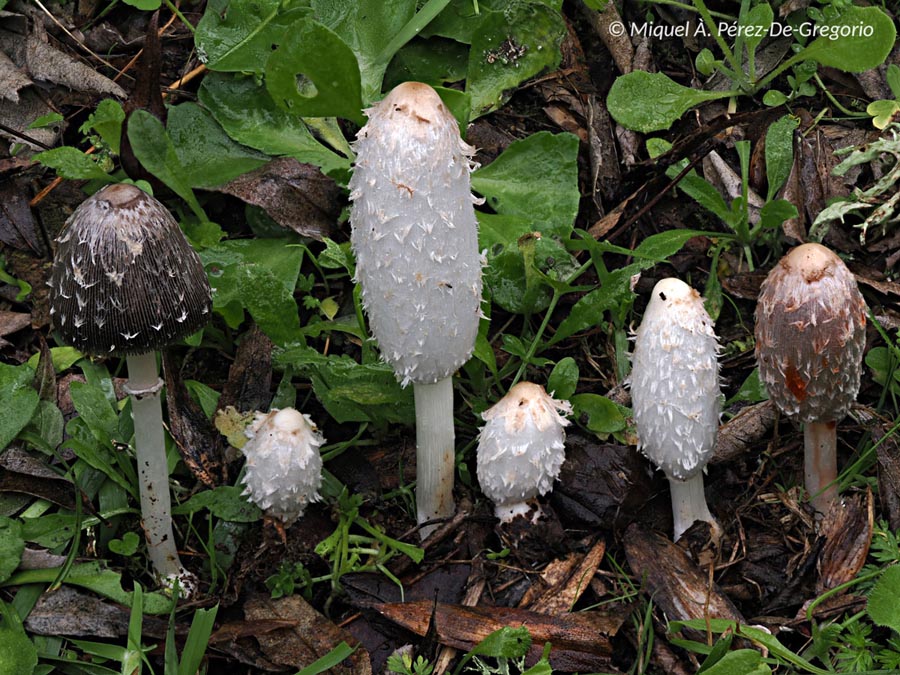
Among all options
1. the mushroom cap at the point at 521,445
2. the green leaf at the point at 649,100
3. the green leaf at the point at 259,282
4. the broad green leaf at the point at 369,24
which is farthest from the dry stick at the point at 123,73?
the mushroom cap at the point at 521,445

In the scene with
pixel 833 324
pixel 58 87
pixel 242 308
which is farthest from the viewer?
pixel 58 87

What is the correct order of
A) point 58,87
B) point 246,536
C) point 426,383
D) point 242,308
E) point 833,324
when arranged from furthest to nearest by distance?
point 58,87 < point 242,308 < point 246,536 < point 426,383 < point 833,324

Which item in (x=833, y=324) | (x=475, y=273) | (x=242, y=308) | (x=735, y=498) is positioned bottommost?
(x=735, y=498)

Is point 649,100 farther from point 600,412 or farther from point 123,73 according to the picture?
point 123,73

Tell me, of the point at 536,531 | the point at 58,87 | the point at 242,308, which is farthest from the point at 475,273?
the point at 58,87

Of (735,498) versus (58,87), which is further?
(58,87)

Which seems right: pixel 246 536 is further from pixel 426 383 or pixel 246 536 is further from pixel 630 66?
pixel 630 66

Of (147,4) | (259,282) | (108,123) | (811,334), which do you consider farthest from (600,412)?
(147,4)
